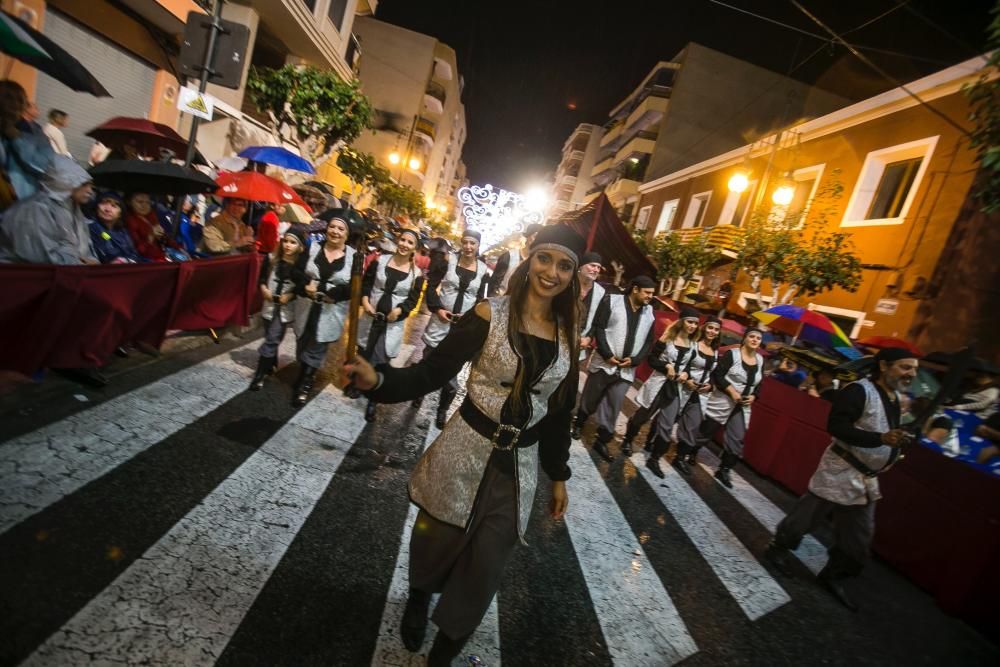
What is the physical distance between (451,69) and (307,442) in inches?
2761

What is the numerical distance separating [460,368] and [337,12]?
22905mm

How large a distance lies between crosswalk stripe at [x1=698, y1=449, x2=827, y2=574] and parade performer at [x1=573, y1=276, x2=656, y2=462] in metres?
1.69

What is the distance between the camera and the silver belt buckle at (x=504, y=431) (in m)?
2.17

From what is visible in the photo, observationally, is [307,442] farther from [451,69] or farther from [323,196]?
[451,69]

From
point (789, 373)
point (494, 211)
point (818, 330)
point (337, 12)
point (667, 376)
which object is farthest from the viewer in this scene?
point (494, 211)

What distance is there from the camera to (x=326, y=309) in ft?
16.8

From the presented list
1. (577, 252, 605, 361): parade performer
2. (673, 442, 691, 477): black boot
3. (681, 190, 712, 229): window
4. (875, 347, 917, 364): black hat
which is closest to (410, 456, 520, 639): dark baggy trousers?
(875, 347, 917, 364): black hat

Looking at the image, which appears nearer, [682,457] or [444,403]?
[444,403]

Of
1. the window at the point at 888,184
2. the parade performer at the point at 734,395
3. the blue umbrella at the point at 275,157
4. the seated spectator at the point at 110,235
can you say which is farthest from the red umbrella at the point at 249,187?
the window at the point at 888,184

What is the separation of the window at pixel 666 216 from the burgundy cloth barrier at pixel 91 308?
939 inches

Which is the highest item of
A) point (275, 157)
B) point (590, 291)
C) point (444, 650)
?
point (275, 157)

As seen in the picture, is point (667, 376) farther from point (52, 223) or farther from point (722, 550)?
point (52, 223)

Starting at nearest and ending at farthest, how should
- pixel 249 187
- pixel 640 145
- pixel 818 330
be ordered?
pixel 249 187 < pixel 818 330 < pixel 640 145

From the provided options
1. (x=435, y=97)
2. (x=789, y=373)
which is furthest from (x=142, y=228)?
(x=435, y=97)
